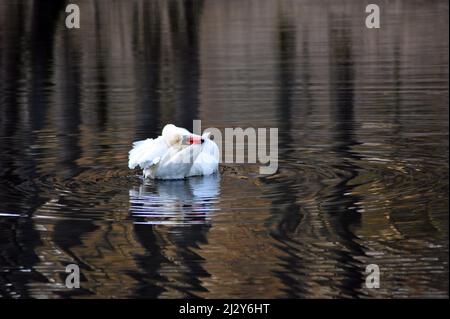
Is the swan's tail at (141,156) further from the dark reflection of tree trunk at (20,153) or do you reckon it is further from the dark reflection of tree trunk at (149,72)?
the dark reflection of tree trunk at (149,72)

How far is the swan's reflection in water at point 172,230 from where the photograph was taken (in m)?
10.4

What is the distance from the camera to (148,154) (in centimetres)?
1470

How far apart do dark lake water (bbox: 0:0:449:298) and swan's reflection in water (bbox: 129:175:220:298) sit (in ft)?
0.08

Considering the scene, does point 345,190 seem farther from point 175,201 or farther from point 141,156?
point 141,156

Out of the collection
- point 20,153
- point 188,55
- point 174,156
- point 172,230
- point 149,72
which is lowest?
point 172,230

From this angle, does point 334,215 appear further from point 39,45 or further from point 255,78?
point 39,45

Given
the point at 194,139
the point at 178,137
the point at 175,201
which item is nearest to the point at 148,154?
the point at 178,137

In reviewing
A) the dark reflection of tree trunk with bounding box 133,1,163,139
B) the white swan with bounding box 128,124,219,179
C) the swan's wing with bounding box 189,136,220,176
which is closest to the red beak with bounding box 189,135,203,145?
the white swan with bounding box 128,124,219,179

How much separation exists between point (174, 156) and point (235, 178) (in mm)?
770

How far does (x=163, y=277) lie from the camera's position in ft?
34.6

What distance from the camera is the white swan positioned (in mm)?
14758

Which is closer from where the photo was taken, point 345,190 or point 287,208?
point 287,208

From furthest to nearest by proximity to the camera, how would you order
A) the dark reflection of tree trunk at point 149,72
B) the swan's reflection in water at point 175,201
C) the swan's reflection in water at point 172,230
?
the dark reflection of tree trunk at point 149,72 → the swan's reflection in water at point 175,201 → the swan's reflection in water at point 172,230

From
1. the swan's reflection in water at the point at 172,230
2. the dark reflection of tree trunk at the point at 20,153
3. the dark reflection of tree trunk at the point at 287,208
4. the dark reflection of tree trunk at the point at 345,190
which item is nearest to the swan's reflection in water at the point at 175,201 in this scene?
the swan's reflection in water at the point at 172,230
